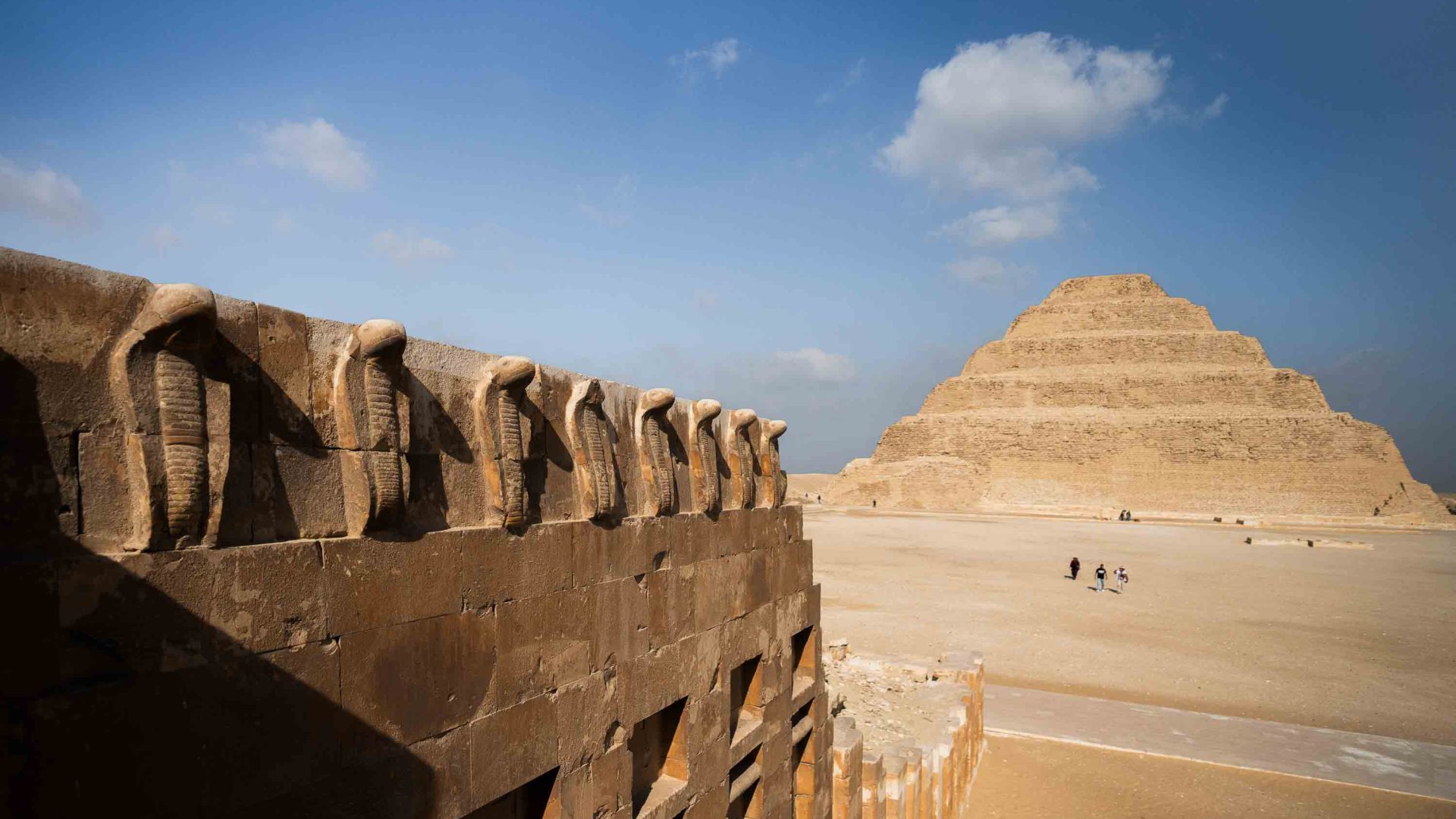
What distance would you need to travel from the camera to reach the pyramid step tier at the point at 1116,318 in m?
81.8

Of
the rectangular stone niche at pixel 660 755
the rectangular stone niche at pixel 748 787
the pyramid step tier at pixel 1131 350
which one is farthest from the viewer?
the pyramid step tier at pixel 1131 350

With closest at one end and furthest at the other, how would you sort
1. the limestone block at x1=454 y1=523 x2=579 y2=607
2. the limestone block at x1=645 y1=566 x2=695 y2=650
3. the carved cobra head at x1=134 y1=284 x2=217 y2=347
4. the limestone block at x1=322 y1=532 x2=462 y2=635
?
the carved cobra head at x1=134 y1=284 x2=217 y2=347
the limestone block at x1=322 y1=532 x2=462 y2=635
the limestone block at x1=454 y1=523 x2=579 y2=607
the limestone block at x1=645 y1=566 x2=695 y2=650

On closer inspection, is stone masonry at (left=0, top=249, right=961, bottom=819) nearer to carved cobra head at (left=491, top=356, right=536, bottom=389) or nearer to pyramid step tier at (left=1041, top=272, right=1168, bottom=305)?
carved cobra head at (left=491, top=356, right=536, bottom=389)

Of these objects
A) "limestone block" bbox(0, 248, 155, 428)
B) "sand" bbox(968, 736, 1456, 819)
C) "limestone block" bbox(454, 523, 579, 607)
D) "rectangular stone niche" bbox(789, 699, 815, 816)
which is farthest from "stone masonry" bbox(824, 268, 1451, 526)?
"limestone block" bbox(0, 248, 155, 428)

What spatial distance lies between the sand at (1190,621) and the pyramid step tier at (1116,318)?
48549 mm

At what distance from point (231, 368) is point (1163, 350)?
8776 cm

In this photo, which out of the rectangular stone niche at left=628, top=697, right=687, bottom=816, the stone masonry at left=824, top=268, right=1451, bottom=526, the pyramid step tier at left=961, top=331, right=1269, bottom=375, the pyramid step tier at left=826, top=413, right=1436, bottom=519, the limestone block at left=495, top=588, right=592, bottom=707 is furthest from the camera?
the pyramid step tier at left=961, top=331, right=1269, bottom=375

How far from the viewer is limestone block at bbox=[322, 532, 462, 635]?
2.91 metres

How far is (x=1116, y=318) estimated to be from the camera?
3295 inches

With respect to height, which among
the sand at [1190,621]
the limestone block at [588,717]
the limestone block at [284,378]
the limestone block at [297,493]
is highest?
the limestone block at [284,378]

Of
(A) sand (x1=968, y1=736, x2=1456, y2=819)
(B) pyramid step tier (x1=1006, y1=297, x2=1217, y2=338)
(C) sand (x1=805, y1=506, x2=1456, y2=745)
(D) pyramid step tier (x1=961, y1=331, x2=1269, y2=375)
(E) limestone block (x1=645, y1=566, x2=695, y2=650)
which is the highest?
(B) pyramid step tier (x1=1006, y1=297, x2=1217, y2=338)

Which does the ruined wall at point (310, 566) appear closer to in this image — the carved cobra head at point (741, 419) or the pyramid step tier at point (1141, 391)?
the carved cobra head at point (741, 419)

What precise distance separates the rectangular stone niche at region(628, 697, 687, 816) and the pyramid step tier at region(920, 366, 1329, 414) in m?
78.2

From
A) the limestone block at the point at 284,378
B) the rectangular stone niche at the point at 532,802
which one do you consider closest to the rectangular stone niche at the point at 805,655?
the rectangular stone niche at the point at 532,802
